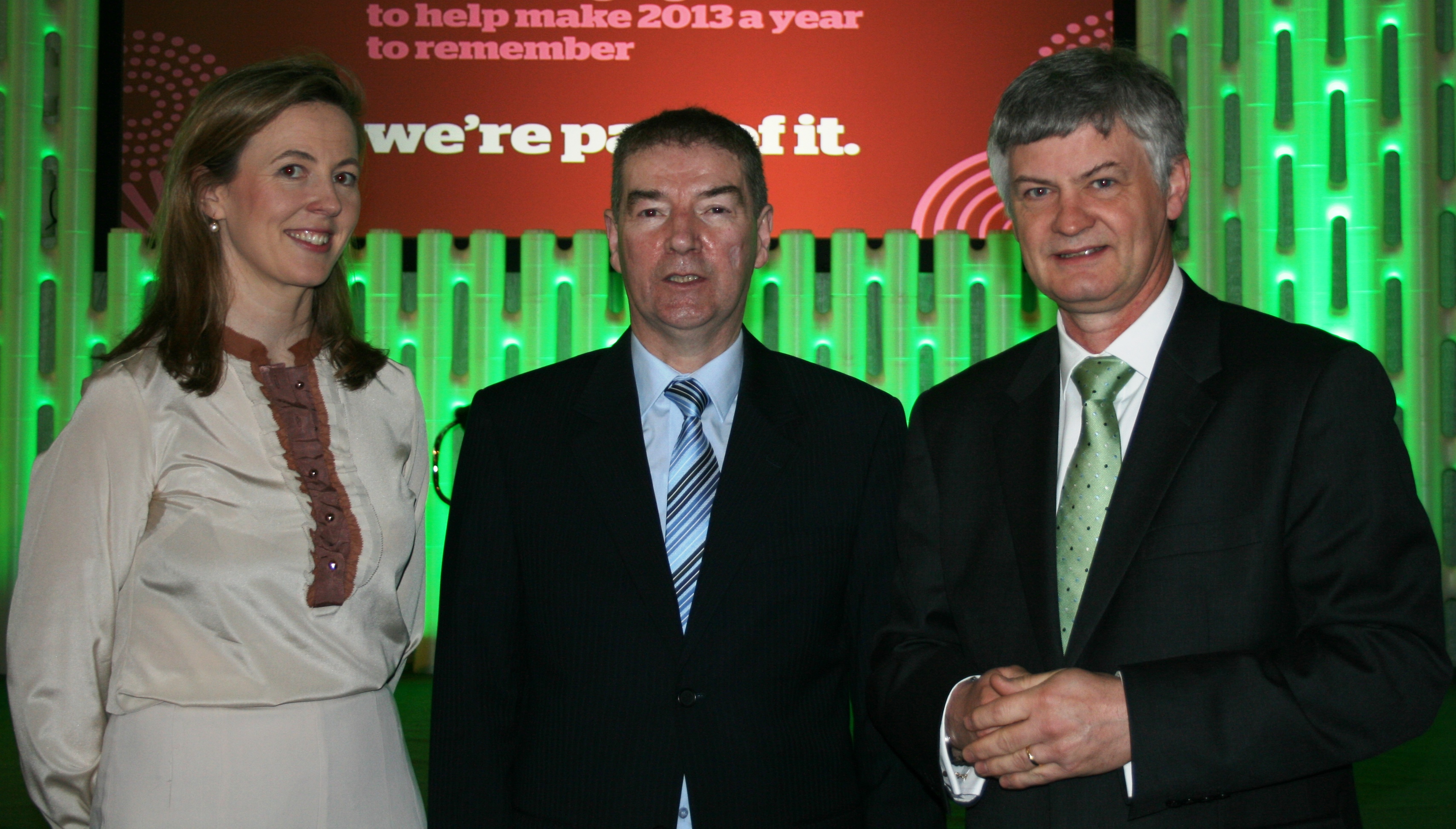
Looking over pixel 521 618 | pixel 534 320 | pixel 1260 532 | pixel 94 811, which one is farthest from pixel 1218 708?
pixel 534 320

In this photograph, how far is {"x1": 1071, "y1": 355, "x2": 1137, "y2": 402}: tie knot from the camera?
1.60 metres

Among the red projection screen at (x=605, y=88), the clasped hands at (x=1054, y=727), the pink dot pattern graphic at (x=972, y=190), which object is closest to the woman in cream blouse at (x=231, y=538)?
the clasped hands at (x=1054, y=727)

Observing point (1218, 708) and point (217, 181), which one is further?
point (217, 181)

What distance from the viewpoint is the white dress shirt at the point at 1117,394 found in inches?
61.9

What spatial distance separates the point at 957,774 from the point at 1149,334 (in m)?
0.67

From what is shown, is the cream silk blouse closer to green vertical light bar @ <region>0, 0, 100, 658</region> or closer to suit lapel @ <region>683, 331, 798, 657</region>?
suit lapel @ <region>683, 331, 798, 657</region>

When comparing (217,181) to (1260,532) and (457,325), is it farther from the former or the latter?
(457,325)

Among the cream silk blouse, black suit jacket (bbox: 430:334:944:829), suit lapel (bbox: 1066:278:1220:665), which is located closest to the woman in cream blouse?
the cream silk blouse

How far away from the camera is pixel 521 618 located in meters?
1.88

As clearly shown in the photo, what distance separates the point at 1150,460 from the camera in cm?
150

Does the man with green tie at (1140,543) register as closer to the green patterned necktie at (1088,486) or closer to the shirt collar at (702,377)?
the green patterned necktie at (1088,486)

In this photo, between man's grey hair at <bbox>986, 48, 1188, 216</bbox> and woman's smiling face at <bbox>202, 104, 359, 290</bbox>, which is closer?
man's grey hair at <bbox>986, 48, 1188, 216</bbox>

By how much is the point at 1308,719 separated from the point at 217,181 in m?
1.75

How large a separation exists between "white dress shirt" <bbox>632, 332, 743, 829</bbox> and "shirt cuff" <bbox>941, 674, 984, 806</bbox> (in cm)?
55
